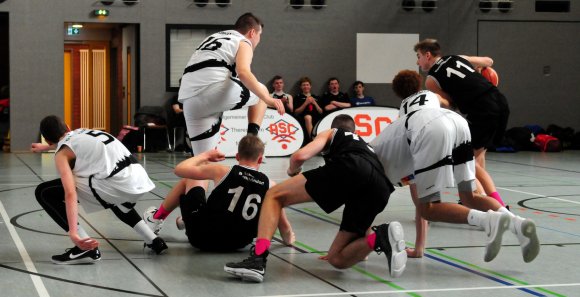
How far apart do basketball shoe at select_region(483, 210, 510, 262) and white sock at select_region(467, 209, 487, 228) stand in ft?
0.17

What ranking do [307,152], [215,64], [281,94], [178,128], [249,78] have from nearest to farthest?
1. [307,152]
2. [249,78]
3. [215,64]
4. [281,94]
5. [178,128]

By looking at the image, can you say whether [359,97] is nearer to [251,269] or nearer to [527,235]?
[527,235]

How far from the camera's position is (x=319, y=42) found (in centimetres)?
1797

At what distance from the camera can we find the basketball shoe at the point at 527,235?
17.2 ft

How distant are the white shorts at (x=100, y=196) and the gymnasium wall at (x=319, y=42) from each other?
11386mm

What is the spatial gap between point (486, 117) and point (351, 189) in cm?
225

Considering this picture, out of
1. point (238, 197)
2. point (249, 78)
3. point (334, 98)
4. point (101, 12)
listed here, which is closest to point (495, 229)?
point (238, 197)

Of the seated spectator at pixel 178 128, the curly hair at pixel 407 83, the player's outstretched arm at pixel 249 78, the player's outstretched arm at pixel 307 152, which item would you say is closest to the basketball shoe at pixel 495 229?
the player's outstretched arm at pixel 307 152

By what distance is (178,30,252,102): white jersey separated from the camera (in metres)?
6.59

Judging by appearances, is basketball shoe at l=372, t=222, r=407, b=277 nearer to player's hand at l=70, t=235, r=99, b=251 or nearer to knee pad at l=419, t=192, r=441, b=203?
knee pad at l=419, t=192, r=441, b=203

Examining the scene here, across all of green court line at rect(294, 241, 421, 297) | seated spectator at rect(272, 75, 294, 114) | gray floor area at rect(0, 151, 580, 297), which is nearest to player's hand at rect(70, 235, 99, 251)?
gray floor area at rect(0, 151, 580, 297)

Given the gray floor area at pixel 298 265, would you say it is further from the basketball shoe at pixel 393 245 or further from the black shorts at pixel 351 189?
the black shorts at pixel 351 189

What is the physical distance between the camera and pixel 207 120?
6727 millimetres

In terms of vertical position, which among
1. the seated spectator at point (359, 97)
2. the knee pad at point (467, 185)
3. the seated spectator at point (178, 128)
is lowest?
the seated spectator at point (178, 128)
